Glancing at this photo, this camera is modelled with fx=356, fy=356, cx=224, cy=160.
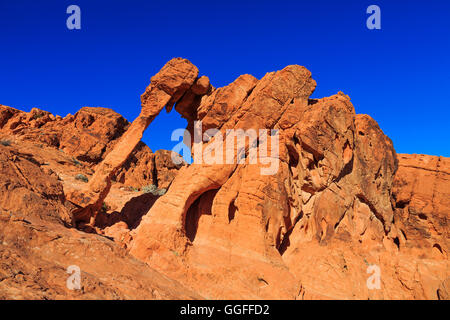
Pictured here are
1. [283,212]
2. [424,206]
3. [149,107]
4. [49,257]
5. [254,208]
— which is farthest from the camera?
[424,206]

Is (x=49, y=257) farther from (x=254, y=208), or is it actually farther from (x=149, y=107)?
(x=149, y=107)

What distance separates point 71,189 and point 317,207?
1142 centimetres

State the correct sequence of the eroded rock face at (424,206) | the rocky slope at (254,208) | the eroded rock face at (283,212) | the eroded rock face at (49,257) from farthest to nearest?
the eroded rock face at (424,206), the eroded rock face at (283,212), the rocky slope at (254,208), the eroded rock face at (49,257)

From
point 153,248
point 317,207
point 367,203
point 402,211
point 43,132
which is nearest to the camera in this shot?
point 153,248

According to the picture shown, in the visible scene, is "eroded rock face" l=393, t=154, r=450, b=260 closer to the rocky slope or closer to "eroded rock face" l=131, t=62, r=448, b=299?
the rocky slope

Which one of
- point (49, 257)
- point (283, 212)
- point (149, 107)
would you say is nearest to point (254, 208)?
point (283, 212)

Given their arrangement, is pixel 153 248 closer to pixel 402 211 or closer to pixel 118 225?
pixel 118 225

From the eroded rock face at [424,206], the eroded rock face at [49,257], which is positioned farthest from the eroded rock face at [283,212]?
the eroded rock face at [49,257]

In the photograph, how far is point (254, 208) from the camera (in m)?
15.3

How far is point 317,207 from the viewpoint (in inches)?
701

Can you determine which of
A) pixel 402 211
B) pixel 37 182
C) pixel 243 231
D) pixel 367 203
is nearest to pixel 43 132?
pixel 37 182

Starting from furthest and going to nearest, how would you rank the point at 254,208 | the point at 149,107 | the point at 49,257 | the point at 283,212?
the point at 149,107, the point at 283,212, the point at 254,208, the point at 49,257

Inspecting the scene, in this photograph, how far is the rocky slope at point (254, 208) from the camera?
10156mm

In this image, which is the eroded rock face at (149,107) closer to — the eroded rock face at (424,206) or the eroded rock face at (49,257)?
the eroded rock face at (49,257)
